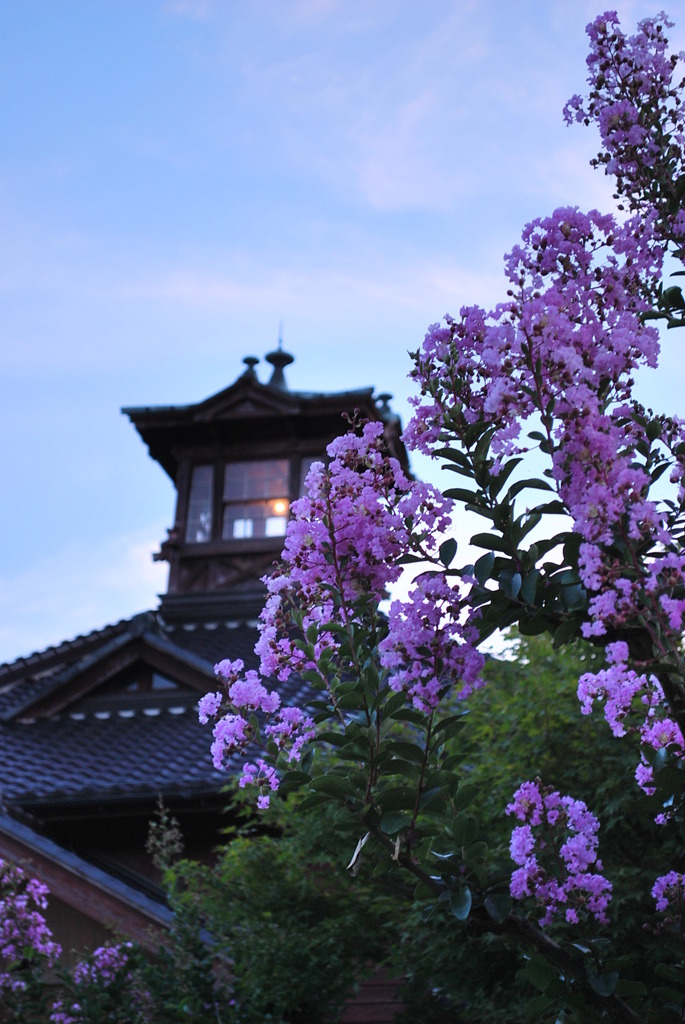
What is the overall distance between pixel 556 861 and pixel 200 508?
11788mm

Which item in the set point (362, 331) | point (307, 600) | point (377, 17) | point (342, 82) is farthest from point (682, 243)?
point (362, 331)

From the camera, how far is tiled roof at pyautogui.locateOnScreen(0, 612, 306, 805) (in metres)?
8.80

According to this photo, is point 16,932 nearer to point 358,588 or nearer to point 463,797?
point 463,797

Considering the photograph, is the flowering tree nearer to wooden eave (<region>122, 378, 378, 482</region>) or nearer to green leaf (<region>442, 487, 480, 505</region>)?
green leaf (<region>442, 487, 480, 505</region>)

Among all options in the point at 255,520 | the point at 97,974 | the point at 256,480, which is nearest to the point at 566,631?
the point at 97,974

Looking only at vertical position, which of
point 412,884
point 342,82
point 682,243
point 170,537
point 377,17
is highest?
point 342,82

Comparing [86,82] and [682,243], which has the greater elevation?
[86,82]

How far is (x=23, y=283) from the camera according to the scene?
484 inches

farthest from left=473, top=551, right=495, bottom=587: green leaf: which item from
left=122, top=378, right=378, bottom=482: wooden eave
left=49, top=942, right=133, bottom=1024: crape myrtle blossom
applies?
left=122, top=378, right=378, bottom=482: wooden eave

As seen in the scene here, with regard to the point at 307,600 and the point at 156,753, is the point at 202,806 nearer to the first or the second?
the point at 156,753

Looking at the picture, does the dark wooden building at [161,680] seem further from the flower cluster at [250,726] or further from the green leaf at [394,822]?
the green leaf at [394,822]

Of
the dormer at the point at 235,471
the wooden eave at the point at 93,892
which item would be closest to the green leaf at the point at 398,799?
the wooden eave at the point at 93,892

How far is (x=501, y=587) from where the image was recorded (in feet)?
8.64

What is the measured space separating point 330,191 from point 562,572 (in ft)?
23.9
